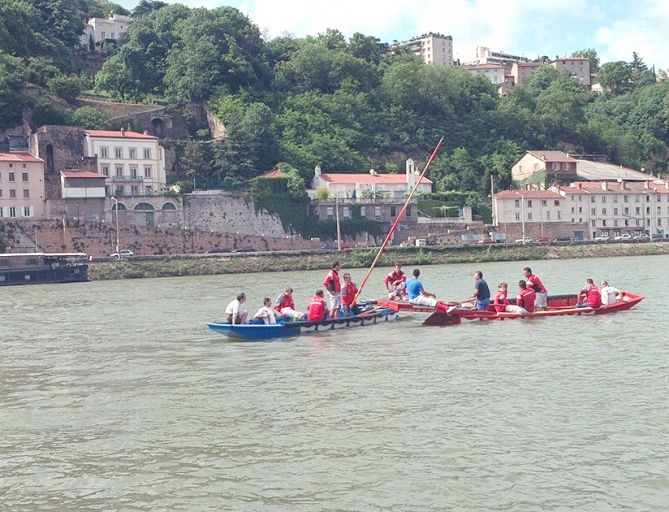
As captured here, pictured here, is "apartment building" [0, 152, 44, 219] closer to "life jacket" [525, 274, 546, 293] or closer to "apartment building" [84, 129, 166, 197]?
"apartment building" [84, 129, 166, 197]

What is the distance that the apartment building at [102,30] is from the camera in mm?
136625

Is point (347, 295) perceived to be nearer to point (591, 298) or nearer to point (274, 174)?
point (591, 298)

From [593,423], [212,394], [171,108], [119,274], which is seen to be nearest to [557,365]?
[593,423]

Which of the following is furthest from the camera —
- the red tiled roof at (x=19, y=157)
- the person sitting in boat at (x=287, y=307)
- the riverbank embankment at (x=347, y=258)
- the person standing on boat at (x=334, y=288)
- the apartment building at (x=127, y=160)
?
the apartment building at (x=127, y=160)

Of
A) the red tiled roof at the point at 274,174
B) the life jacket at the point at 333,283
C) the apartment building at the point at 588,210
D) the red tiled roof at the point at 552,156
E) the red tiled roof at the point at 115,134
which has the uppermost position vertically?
the red tiled roof at the point at 115,134

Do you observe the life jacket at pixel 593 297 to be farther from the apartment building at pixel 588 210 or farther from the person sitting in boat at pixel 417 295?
the apartment building at pixel 588 210

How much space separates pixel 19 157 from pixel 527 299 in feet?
187

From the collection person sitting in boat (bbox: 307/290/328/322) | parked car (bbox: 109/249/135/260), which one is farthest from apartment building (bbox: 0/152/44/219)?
person sitting in boat (bbox: 307/290/328/322)

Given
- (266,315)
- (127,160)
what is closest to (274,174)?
(127,160)

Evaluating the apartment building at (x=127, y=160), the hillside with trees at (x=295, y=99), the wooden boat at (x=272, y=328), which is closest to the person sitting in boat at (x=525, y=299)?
the wooden boat at (x=272, y=328)

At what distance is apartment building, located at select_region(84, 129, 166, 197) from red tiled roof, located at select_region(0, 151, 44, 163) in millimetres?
5709

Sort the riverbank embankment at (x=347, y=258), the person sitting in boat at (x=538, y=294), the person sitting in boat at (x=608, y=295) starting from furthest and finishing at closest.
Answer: the riverbank embankment at (x=347, y=258) < the person sitting in boat at (x=608, y=295) < the person sitting in boat at (x=538, y=294)

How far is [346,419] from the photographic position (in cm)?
1736

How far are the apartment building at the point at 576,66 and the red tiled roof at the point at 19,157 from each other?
13373 centimetres
